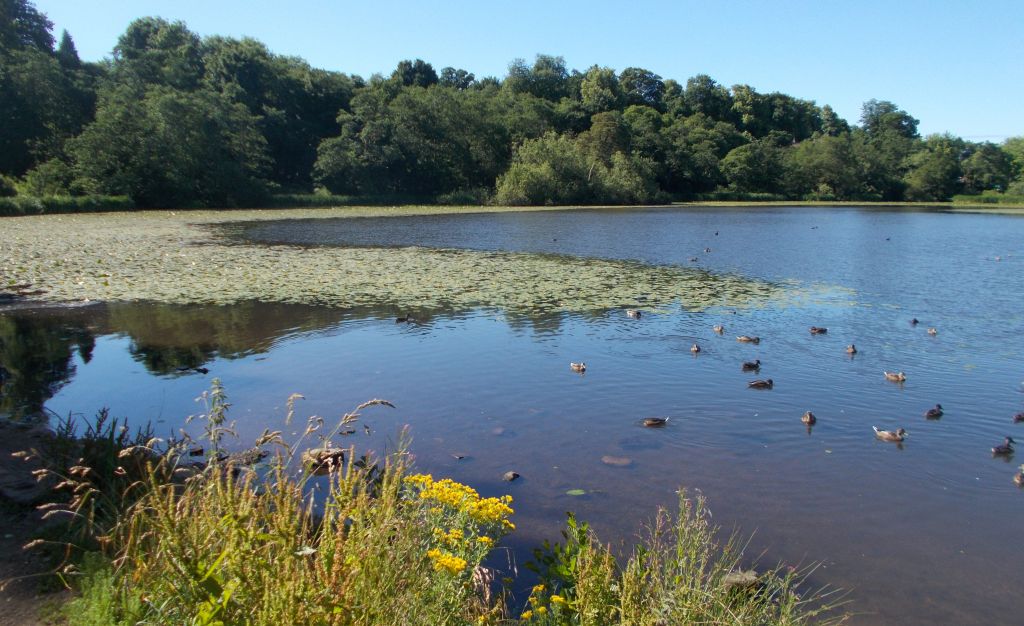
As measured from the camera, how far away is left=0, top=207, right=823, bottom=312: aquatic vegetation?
1502 cm

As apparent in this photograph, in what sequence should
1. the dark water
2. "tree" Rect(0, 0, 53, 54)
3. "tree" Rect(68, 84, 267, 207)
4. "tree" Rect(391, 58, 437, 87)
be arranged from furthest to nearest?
1. "tree" Rect(391, 58, 437, 87)
2. "tree" Rect(0, 0, 53, 54)
3. "tree" Rect(68, 84, 267, 207)
4. the dark water

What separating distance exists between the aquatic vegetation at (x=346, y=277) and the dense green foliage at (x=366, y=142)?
24891 millimetres

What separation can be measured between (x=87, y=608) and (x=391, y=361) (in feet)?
23.3

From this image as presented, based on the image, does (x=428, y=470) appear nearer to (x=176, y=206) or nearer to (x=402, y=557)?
(x=402, y=557)

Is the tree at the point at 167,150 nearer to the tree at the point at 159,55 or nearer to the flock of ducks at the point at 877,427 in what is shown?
the tree at the point at 159,55

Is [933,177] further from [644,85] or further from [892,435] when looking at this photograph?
[892,435]

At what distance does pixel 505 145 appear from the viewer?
7494 cm

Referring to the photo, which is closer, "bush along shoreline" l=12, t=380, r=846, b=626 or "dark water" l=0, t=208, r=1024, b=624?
"bush along shoreline" l=12, t=380, r=846, b=626

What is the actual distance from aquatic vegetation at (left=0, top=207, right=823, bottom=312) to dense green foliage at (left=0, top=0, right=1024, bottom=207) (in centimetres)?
2489

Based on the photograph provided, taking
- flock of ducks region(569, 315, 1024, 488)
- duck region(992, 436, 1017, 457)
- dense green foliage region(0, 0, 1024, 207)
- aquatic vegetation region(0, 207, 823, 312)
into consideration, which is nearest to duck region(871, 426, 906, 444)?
flock of ducks region(569, 315, 1024, 488)

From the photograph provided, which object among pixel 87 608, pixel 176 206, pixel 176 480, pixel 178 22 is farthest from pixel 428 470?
pixel 178 22

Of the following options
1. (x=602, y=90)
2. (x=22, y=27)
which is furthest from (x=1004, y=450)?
(x=602, y=90)

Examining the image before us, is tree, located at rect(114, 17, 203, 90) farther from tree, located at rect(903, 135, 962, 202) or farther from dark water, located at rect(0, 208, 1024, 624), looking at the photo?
tree, located at rect(903, 135, 962, 202)

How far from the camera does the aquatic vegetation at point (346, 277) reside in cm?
1502
